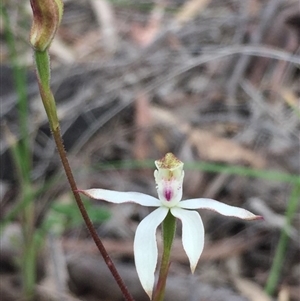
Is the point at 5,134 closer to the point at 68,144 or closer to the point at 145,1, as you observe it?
the point at 68,144

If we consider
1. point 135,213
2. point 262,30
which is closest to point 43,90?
point 135,213

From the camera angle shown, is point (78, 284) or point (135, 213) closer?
point (78, 284)

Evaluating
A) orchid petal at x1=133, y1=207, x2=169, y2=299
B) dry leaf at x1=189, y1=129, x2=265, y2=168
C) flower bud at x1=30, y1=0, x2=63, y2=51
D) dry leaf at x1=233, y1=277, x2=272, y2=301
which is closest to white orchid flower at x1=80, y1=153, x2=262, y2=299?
orchid petal at x1=133, y1=207, x2=169, y2=299

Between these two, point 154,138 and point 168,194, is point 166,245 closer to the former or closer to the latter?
point 168,194

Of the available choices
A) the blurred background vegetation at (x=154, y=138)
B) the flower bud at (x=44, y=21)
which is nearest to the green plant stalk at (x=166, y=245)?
the flower bud at (x=44, y=21)

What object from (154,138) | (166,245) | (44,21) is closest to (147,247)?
(166,245)

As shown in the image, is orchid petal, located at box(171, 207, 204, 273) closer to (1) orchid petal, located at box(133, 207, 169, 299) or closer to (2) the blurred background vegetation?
(1) orchid petal, located at box(133, 207, 169, 299)

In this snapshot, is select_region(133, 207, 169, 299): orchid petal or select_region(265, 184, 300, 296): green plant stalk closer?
select_region(133, 207, 169, 299): orchid petal
